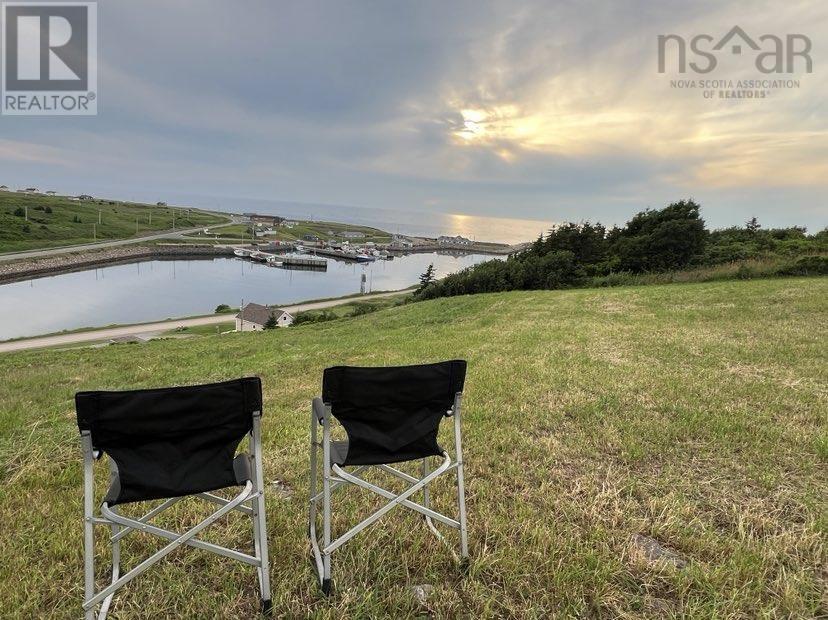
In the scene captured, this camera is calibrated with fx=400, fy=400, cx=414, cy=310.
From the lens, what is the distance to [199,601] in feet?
6.85

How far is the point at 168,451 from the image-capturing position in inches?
78.7

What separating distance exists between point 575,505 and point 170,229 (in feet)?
428

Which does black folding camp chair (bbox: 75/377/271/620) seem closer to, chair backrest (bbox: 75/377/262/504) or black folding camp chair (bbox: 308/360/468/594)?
chair backrest (bbox: 75/377/262/504)

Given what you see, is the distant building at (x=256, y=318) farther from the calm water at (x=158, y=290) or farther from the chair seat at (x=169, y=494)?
the chair seat at (x=169, y=494)

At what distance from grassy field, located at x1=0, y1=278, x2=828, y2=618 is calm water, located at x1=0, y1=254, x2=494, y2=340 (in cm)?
4274

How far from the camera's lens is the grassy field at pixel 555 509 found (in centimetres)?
212

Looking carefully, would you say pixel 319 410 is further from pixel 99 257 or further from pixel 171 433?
pixel 99 257

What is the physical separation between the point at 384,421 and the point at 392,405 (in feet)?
0.42

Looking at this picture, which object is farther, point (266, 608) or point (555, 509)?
point (555, 509)

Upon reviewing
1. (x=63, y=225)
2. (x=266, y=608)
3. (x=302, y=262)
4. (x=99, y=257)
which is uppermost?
(x=63, y=225)

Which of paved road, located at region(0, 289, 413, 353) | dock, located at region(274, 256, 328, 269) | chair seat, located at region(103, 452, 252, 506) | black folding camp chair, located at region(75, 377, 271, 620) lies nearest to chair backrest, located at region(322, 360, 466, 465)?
black folding camp chair, located at region(75, 377, 271, 620)

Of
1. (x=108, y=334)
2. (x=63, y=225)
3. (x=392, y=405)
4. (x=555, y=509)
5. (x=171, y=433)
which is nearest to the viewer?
(x=171, y=433)

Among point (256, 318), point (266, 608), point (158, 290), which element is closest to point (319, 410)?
point (266, 608)

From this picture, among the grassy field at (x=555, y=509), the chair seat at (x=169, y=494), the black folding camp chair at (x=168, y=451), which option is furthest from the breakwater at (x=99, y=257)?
the black folding camp chair at (x=168, y=451)
